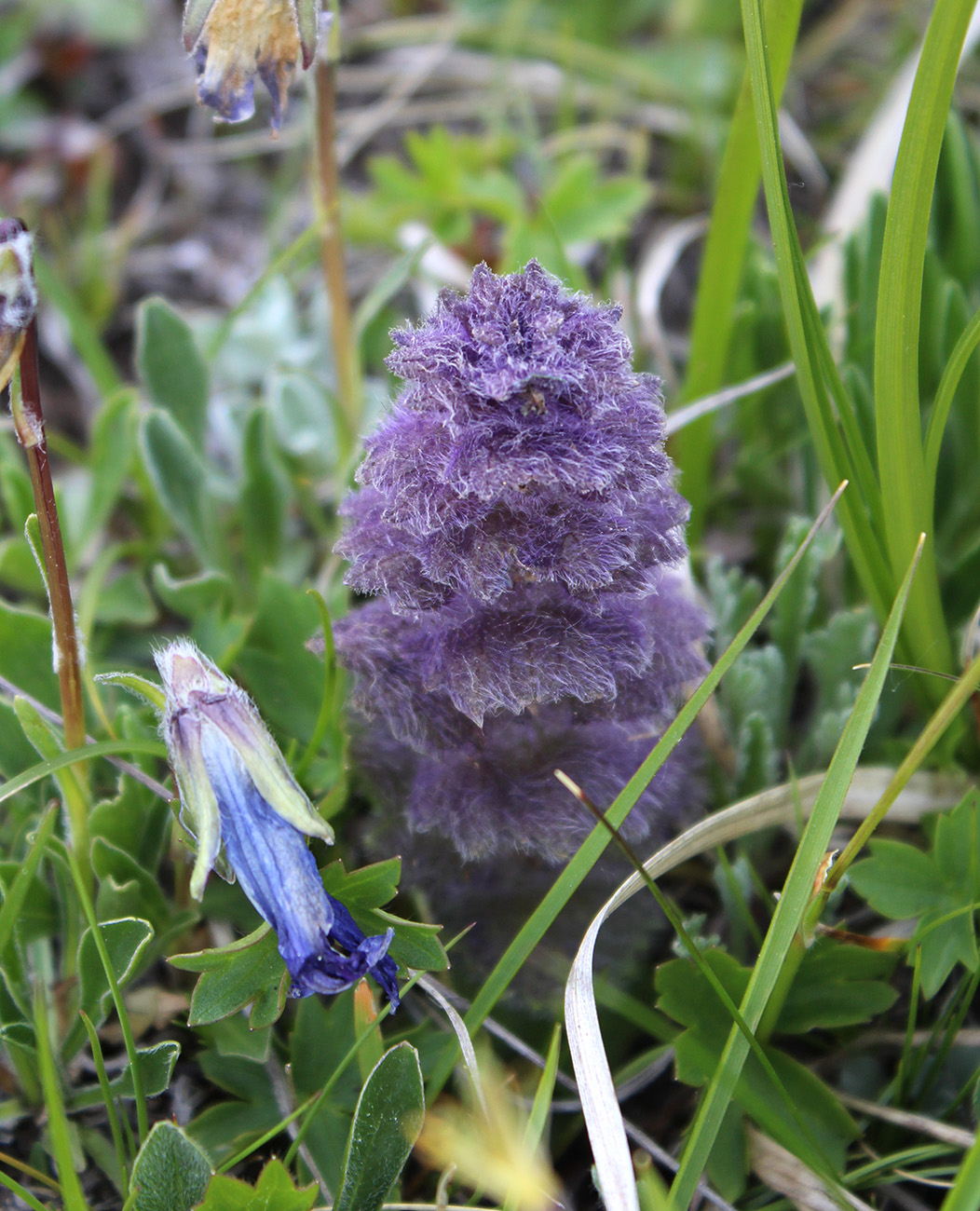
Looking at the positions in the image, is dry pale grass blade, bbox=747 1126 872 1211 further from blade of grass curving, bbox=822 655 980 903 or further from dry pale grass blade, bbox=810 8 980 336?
dry pale grass blade, bbox=810 8 980 336

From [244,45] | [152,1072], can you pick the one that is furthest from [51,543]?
[244,45]

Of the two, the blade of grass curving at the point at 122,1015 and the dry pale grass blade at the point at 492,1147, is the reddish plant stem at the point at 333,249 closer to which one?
the blade of grass curving at the point at 122,1015

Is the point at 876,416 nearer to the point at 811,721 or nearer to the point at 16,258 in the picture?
the point at 811,721

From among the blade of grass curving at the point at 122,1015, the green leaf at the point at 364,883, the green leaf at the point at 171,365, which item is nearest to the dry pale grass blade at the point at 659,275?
the green leaf at the point at 171,365

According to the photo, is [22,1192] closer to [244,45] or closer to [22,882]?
[22,882]

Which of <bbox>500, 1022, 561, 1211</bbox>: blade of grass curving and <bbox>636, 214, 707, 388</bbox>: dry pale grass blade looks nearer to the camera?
<bbox>500, 1022, 561, 1211</bbox>: blade of grass curving

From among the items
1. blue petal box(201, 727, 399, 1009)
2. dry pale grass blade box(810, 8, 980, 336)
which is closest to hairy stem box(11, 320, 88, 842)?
blue petal box(201, 727, 399, 1009)
